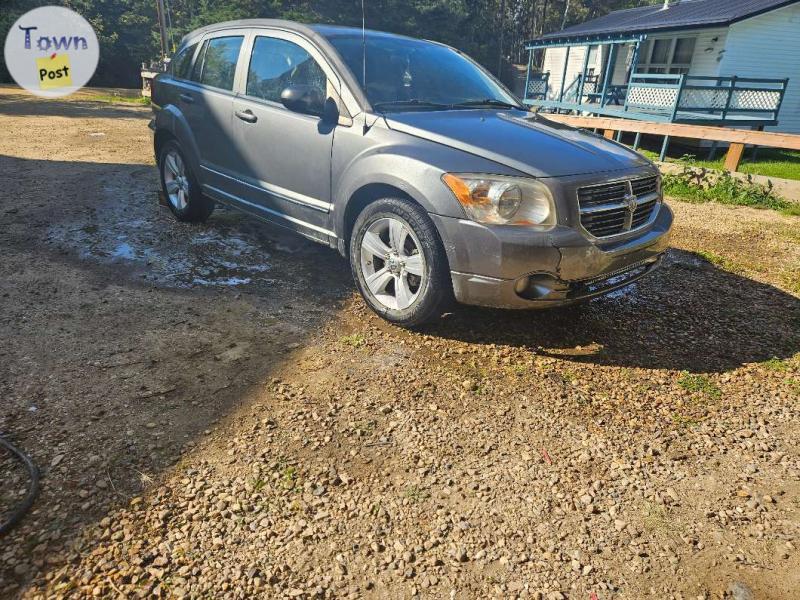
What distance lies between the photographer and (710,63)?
17.7m

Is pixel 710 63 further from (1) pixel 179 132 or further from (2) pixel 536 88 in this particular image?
(1) pixel 179 132

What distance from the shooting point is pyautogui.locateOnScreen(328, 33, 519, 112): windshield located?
12.6 feet

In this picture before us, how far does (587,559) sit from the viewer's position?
2039mm

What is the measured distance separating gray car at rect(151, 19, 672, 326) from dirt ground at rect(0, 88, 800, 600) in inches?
19.5

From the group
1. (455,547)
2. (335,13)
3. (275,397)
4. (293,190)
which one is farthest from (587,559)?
Result: (335,13)

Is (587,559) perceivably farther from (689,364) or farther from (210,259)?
(210,259)

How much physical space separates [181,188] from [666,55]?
2036 cm

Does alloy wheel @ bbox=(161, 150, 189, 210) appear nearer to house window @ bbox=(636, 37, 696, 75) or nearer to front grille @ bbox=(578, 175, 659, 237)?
front grille @ bbox=(578, 175, 659, 237)

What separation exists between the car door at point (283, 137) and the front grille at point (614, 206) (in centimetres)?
173

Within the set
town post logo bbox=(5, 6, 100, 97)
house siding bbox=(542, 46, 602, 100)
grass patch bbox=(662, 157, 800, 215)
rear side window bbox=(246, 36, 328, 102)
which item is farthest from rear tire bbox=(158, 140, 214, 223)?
house siding bbox=(542, 46, 602, 100)

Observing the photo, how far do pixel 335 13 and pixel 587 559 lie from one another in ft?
130

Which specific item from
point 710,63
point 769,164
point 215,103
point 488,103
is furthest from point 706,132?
point 710,63

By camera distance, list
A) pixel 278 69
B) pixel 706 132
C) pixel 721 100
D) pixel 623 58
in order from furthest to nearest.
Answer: pixel 623 58, pixel 721 100, pixel 706 132, pixel 278 69

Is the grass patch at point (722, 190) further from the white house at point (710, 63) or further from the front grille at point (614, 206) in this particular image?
the white house at point (710, 63)
